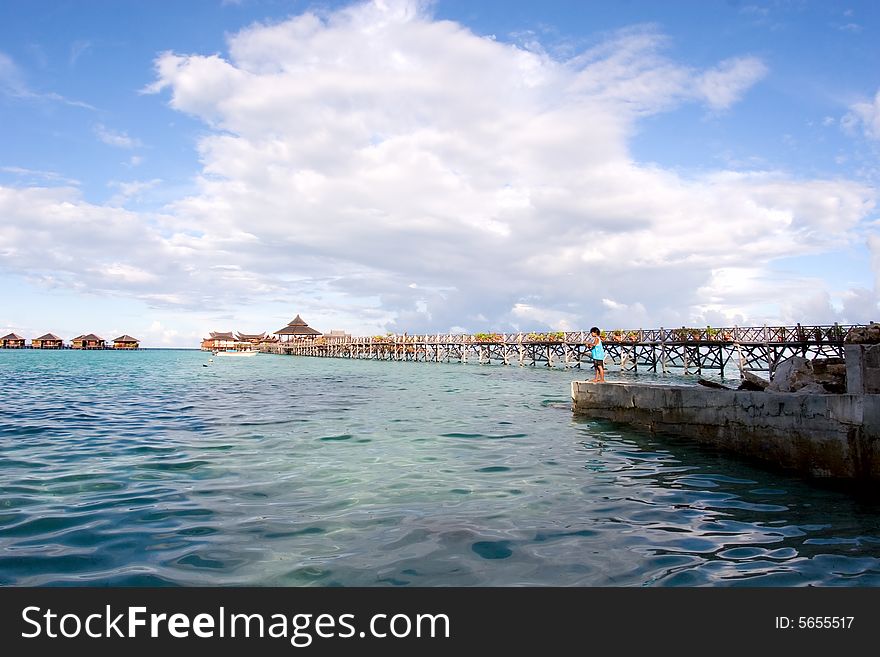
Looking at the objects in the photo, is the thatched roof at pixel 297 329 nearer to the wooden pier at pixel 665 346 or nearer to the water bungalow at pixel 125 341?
the wooden pier at pixel 665 346

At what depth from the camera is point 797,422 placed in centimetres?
780

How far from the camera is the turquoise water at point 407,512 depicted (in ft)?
13.5

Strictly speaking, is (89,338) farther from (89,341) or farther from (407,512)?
(407,512)

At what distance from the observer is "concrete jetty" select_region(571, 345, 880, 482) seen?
22.6ft

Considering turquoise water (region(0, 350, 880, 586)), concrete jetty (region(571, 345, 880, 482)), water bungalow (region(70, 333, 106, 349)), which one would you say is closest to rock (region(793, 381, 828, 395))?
concrete jetty (region(571, 345, 880, 482))

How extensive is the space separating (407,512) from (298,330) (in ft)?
318

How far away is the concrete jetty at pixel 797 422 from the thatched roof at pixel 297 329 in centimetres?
9210

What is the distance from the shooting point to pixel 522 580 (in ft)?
12.9

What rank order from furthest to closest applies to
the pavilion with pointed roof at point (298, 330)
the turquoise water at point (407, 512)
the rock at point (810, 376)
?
the pavilion with pointed roof at point (298, 330) → the rock at point (810, 376) → the turquoise water at point (407, 512)

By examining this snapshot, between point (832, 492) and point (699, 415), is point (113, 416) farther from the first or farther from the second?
point (832, 492)

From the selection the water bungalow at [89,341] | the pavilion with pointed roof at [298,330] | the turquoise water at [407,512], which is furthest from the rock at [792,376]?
the water bungalow at [89,341]

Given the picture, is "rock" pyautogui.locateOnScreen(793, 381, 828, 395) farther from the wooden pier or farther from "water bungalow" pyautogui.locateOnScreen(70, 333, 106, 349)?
"water bungalow" pyautogui.locateOnScreen(70, 333, 106, 349)
